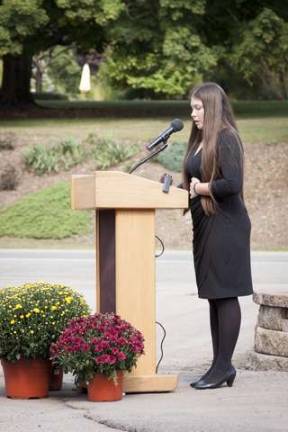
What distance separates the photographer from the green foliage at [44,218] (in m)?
25.1

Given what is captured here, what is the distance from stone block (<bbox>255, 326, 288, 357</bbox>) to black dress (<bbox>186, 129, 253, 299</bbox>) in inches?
37.6

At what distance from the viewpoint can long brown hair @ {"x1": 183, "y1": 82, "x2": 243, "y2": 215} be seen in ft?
28.6

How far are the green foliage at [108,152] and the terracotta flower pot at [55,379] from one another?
63.4ft

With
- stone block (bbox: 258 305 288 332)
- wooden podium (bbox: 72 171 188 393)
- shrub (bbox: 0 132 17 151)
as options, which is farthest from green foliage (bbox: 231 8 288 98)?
wooden podium (bbox: 72 171 188 393)

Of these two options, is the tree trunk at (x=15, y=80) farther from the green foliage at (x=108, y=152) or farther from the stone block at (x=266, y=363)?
the stone block at (x=266, y=363)

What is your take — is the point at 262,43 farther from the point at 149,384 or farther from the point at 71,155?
the point at 149,384

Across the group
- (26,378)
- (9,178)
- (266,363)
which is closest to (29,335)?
(26,378)

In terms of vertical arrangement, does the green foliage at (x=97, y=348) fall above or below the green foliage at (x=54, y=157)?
below

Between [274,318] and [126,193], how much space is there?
5.91 feet

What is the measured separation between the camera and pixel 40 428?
7348 millimetres

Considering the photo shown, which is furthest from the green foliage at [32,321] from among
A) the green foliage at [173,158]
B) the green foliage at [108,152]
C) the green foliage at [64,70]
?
the green foliage at [64,70]

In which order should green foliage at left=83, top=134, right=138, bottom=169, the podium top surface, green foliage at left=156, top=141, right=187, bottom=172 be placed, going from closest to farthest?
the podium top surface → green foliage at left=156, top=141, right=187, bottom=172 → green foliage at left=83, top=134, right=138, bottom=169

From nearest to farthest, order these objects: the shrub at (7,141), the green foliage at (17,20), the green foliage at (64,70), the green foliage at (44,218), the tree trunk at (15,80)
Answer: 1. the green foliage at (44,218)
2. the shrub at (7,141)
3. the green foliage at (17,20)
4. the tree trunk at (15,80)
5. the green foliage at (64,70)

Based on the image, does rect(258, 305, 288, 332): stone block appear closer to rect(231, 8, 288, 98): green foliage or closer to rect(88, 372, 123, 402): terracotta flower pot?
rect(88, 372, 123, 402): terracotta flower pot
